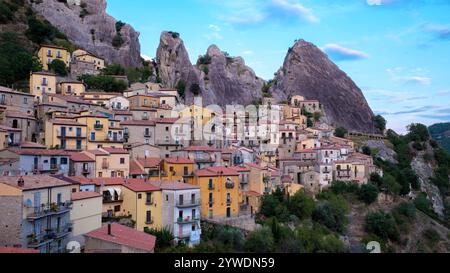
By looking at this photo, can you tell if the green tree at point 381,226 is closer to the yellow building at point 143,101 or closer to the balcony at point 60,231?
the yellow building at point 143,101

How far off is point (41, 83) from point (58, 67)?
8337 mm

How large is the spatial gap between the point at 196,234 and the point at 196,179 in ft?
16.7

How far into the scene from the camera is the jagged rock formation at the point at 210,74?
72.0 metres

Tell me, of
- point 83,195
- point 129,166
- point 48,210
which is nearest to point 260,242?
point 129,166

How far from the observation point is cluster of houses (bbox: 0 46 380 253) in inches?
728

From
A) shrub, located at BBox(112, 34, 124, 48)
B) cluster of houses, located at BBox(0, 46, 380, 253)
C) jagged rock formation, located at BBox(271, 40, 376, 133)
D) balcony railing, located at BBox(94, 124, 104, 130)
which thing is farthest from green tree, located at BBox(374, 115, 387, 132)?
balcony railing, located at BBox(94, 124, 104, 130)

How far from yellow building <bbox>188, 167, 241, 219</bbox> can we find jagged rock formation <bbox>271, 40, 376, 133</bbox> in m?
51.7

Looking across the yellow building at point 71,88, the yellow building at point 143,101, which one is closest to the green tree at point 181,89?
the yellow building at point 143,101

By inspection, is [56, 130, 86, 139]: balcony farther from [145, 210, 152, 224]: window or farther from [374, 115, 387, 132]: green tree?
[374, 115, 387, 132]: green tree

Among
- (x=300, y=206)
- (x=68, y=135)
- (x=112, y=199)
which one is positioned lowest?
(x=300, y=206)

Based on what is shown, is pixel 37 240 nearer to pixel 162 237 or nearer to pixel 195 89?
pixel 162 237

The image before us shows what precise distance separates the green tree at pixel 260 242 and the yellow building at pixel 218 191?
3539 mm

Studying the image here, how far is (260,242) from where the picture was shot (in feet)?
87.3

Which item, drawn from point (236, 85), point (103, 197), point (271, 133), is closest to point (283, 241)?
point (103, 197)
